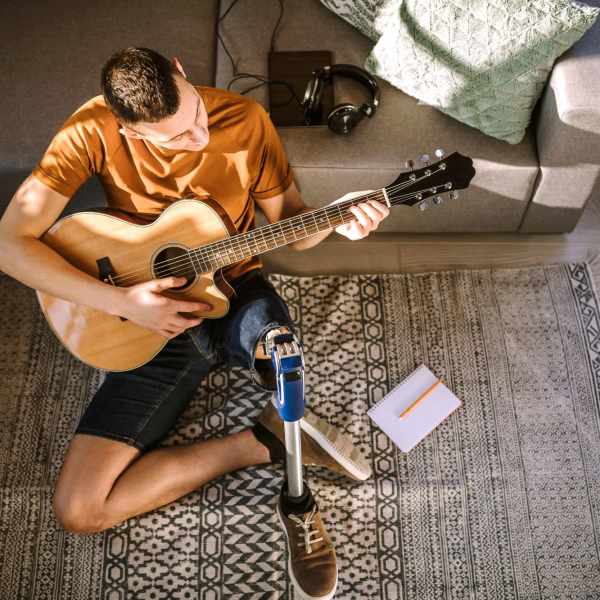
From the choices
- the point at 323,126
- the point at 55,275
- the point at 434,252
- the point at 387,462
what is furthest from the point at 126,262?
the point at 434,252

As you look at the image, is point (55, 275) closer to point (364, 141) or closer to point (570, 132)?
point (364, 141)

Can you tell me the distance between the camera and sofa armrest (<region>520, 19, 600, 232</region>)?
166 cm

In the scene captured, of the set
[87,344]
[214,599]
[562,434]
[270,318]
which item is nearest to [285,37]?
[270,318]

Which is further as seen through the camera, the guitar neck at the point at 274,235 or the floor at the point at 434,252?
the floor at the point at 434,252

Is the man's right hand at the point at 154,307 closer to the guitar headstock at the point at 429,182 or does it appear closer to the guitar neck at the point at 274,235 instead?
the guitar neck at the point at 274,235

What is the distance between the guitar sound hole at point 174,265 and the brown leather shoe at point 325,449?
493 mm

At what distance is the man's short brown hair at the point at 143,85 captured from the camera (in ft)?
4.19

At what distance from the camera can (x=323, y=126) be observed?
1.87m

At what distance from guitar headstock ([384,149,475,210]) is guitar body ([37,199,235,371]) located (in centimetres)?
43

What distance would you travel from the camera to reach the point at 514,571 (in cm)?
175

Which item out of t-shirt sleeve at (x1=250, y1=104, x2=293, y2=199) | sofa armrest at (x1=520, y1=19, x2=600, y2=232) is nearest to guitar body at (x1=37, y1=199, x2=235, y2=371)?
t-shirt sleeve at (x1=250, y1=104, x2=293, y2=199)

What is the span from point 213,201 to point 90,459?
0.76 metres

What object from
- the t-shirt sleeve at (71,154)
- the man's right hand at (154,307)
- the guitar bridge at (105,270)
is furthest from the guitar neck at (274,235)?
the t-shirt sleeve at (71,154)

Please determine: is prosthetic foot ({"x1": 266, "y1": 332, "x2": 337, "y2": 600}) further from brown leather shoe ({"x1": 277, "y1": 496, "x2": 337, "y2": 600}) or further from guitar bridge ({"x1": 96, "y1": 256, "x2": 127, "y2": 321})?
guitar bridge ({"x1": 96, "y1": 256, "x2": 127, "y2": 321})
